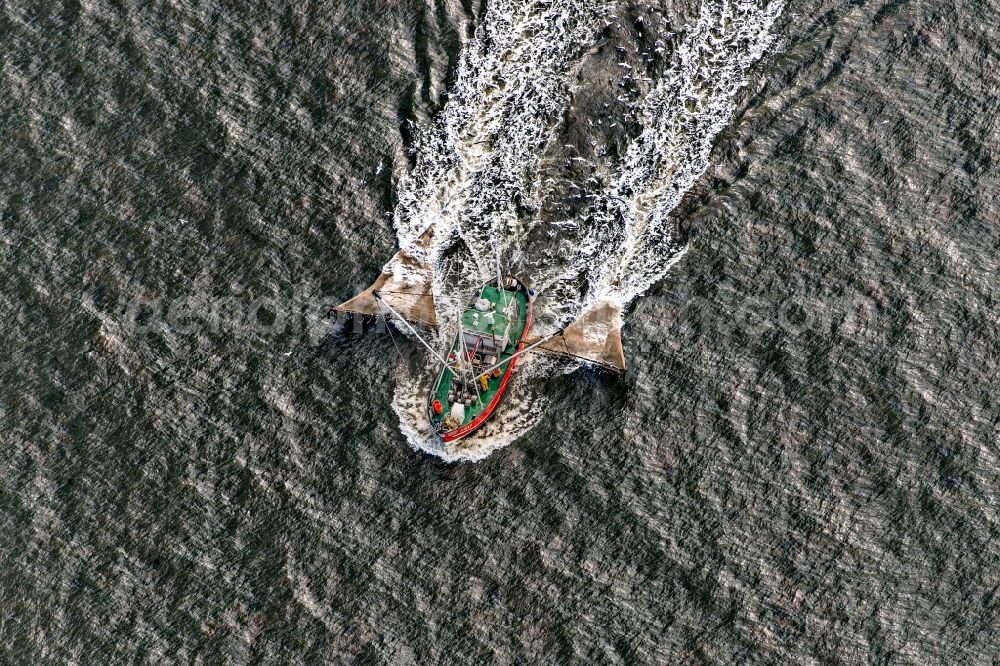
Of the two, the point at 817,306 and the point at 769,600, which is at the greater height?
the point at 817,306

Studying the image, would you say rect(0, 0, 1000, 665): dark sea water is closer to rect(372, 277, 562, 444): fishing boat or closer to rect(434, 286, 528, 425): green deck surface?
rect(372, 277, 562, 444): fishing boat

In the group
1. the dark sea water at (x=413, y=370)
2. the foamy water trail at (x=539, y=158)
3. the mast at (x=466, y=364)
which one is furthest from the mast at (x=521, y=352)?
the dark sea water at (x=413, y=370)

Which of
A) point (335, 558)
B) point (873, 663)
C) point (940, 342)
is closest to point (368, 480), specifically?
point (335, 558)

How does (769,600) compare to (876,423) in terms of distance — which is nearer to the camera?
(769,600)

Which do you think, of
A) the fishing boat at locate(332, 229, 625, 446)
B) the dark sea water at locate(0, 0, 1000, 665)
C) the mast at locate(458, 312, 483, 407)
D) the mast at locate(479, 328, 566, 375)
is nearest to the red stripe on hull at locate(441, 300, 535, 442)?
the fishing boat at locate(332, 229, 625, 446)

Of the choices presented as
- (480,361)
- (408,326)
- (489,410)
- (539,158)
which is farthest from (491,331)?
(539,158)

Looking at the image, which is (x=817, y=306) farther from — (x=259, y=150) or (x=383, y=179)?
(x=259, y=150)
